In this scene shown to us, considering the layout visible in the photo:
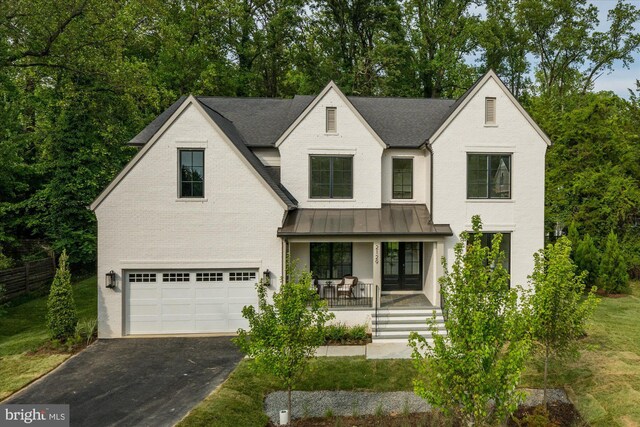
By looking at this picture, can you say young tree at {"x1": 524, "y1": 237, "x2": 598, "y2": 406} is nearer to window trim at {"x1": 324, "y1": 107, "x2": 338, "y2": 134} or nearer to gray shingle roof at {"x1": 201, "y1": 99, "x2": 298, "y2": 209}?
gray shingle roof at {"x1": 201, "y1": 99, "x2": 298, "y2": 209}

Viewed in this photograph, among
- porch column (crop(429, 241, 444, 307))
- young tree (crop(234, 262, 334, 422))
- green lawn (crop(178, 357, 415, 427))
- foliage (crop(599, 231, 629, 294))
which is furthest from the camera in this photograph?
foliage (crop(599, 231, 629, 294))

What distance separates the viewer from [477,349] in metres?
6.01

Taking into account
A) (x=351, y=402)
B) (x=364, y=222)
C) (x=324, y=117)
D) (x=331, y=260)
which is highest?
(x=324, y=117)

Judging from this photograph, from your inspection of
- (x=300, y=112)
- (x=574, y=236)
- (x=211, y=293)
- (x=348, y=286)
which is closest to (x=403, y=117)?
(x=300, y=112)

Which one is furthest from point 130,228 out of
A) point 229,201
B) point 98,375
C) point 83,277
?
point 83,277

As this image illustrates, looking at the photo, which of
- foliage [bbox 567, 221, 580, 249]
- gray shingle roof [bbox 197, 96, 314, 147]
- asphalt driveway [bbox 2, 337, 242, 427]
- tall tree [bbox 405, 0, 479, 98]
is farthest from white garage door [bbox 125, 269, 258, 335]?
tall tree [bbox 405, 0, 479, 98]

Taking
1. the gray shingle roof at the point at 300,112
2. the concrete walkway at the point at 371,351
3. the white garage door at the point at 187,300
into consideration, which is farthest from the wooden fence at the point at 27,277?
the concrete walkway at the point at 371,351

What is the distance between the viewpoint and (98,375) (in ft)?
32.7

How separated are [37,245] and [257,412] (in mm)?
20104

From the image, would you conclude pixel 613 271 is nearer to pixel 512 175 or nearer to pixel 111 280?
pixel 512 175

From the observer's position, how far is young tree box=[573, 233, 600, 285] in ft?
62.0

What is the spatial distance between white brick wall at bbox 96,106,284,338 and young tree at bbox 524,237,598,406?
8.22 meters

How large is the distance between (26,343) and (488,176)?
1753cm

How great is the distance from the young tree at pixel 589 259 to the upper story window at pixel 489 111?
1017 cm
